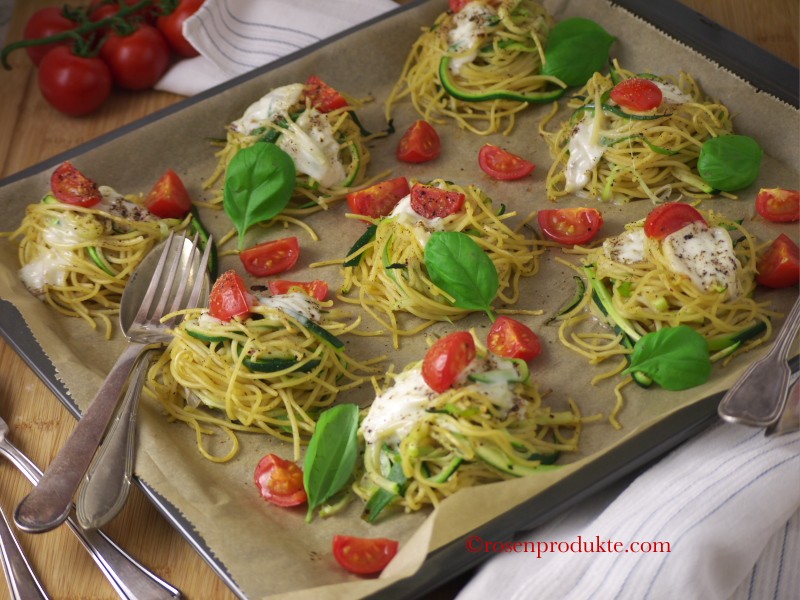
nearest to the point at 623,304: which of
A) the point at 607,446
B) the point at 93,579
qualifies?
the point at 607,446

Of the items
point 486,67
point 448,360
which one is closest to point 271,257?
point 448,360

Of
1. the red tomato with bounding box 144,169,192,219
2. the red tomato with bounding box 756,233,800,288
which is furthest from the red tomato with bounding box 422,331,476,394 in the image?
the red tomato with bounding box 144,169,192,219

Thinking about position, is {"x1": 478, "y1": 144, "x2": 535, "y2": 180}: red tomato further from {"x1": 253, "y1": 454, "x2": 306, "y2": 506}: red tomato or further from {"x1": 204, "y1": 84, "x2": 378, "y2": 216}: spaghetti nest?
{"x1": 253, "y1": 454, "x2": 306, "y2": 506}: red tomato

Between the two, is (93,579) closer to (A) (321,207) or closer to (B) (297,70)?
(A) (321,207)

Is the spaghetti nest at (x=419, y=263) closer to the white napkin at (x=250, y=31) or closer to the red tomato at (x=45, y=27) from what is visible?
the white napkin at (x=250, y=31)

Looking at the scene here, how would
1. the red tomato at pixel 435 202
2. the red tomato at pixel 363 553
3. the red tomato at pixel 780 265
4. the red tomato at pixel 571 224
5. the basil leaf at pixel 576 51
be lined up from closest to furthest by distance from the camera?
the red tomato at pixel 363 553
the red tomato at pixel 780 265
the red tomato at pixel 435 202
the red tomato at pixel 571 224
the basil leaf at pixel 576 51

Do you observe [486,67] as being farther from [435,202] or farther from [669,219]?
[669,219]

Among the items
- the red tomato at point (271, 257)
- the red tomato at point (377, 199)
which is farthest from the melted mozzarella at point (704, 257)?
the red tomato at point (271, 257)
